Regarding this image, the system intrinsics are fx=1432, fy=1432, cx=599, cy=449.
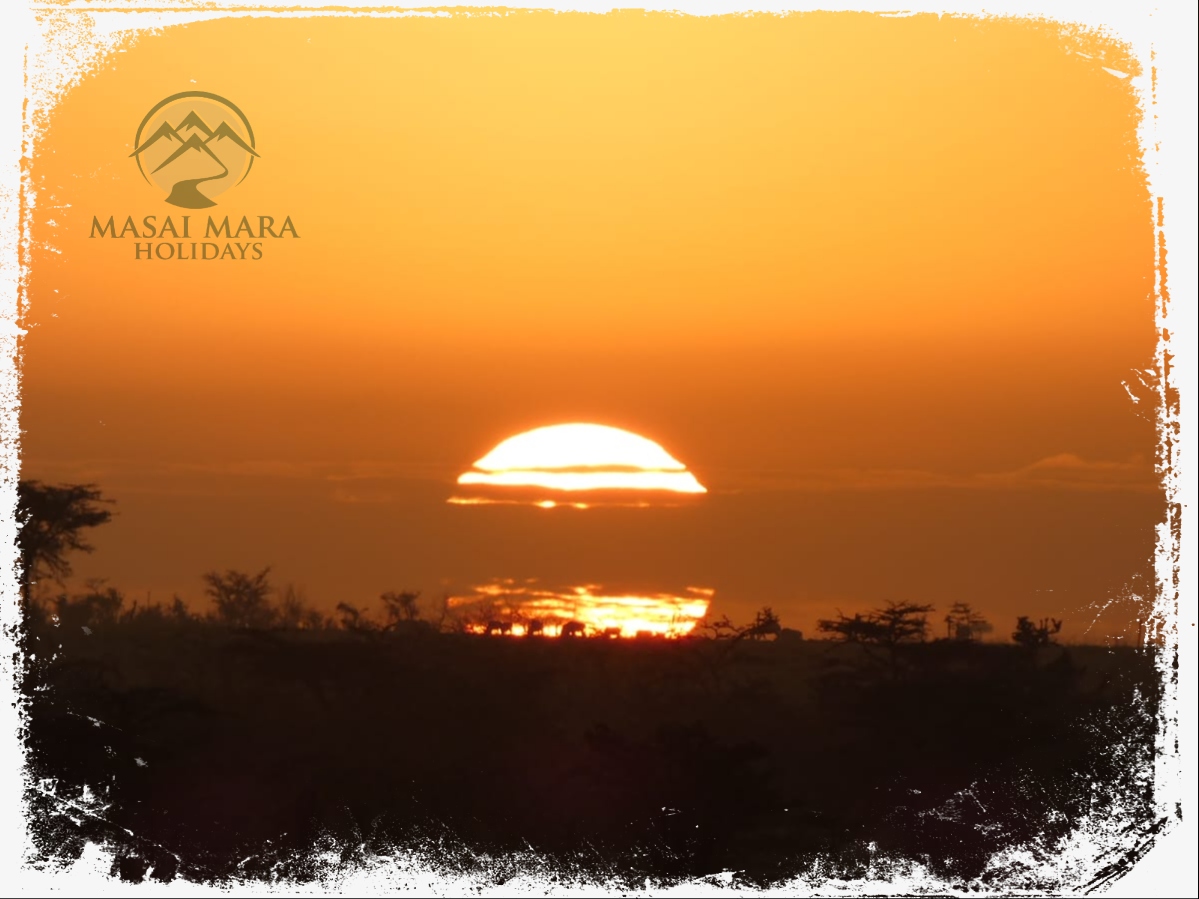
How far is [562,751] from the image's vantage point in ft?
45.5

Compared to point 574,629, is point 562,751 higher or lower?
lower

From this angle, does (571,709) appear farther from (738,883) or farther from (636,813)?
(738,883)

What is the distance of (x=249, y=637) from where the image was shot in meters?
15.3

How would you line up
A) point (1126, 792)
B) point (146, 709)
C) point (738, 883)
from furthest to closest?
point (146, 709)
point (1126, 792)
point (738, 883)

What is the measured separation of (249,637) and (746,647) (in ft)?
17.4

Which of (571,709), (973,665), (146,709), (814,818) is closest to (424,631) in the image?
(571,709)

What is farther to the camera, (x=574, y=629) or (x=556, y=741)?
(x=574, y=629)

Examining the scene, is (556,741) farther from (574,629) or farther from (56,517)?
(56,517)

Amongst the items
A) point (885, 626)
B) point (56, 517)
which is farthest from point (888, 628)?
point (56, 517)

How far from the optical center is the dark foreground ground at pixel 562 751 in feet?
41.2

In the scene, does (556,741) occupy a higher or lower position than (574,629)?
lower

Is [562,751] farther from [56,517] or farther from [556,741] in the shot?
[56,517]

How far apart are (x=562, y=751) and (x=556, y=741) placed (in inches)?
7.9

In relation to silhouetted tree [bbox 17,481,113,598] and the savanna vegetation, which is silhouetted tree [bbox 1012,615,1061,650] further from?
silhouetted tree [bbox 17,481,113,598]
